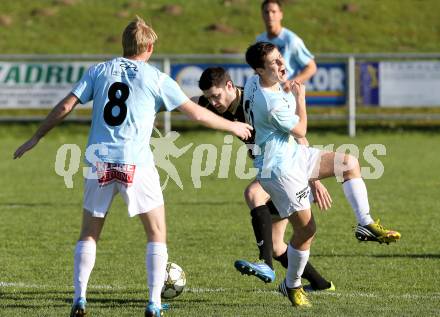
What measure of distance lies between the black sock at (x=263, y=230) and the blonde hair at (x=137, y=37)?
1659 millimetres

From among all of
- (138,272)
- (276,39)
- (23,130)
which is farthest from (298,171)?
(23,130)

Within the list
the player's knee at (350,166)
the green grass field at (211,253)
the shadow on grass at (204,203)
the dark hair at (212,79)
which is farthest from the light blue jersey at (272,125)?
the shadow on grass at (204,203)

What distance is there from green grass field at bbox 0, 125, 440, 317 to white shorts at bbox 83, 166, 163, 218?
772 millimetres

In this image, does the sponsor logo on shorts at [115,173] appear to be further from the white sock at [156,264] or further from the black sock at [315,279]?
the black sock at [315,279]

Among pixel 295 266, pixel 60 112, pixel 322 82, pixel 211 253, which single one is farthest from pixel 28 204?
pixel 322 82

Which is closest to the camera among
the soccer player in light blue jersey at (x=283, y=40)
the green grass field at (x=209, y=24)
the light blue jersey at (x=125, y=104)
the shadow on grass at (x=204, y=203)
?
the light blue jersey at (x=125, y=104)

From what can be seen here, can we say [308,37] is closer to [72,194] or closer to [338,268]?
[72,194]

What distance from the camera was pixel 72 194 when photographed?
13500mm

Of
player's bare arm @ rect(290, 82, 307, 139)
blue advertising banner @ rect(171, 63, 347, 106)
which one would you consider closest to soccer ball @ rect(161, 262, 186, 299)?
player's bare arm @ rect(290, 82, 307, 139)

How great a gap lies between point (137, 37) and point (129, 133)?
0.56m

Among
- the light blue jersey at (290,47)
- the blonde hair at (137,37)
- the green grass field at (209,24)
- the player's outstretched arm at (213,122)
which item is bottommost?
the player's outstretched arm at (213,122)

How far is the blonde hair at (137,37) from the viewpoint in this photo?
6.05 m

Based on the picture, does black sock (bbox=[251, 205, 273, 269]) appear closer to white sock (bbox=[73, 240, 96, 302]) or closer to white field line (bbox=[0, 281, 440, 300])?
white field line (bbox=[0, 281, 440, 300])

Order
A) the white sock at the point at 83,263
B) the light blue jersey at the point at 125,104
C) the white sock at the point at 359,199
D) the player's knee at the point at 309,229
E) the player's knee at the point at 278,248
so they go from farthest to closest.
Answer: the white sock at the point at 359,199 < the player's knee at the point at 278,248 < the player's knee at the point at 309,229 < the white sock at the point at 83,263 < the light blue jersey at the point at 125,104
